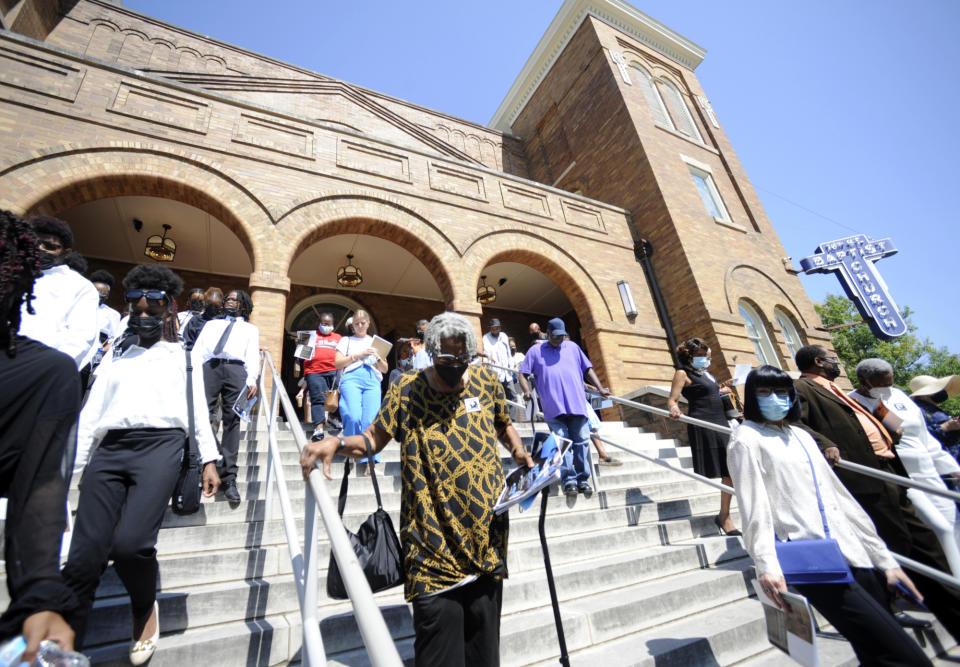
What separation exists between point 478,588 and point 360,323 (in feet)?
12.6

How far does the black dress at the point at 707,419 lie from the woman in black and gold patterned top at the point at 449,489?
3457mm

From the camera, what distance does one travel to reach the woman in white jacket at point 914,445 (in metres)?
3.28

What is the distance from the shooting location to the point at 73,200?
22.1 feet

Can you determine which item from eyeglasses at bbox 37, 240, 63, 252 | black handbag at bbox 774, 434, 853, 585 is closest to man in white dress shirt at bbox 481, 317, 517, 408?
eyeglasses at bbox 37, 240, 63, 252

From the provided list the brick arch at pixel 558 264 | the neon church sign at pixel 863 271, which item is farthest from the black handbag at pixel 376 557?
the neon church sign at pixel 863 271

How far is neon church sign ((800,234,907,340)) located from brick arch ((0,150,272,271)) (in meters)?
15.2

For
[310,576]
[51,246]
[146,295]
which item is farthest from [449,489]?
[51,246]

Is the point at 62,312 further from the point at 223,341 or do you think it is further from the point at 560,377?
the point at 560,377

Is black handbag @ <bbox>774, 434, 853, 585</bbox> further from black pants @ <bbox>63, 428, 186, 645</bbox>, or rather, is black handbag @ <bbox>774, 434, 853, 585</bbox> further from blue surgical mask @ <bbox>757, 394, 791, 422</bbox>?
black pants @ <bbox>63, 428, 186, 645</bbox>

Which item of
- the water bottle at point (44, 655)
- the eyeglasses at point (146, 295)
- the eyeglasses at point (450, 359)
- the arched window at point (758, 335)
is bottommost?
the water bottle at point (44, 655)

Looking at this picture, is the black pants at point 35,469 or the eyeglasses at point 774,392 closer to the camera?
the black pants at point 35,469

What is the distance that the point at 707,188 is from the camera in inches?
545

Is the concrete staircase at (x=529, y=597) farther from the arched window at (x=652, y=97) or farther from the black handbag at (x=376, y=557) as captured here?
the arched window at (x=652, y=97)

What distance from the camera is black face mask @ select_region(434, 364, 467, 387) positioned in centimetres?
201
